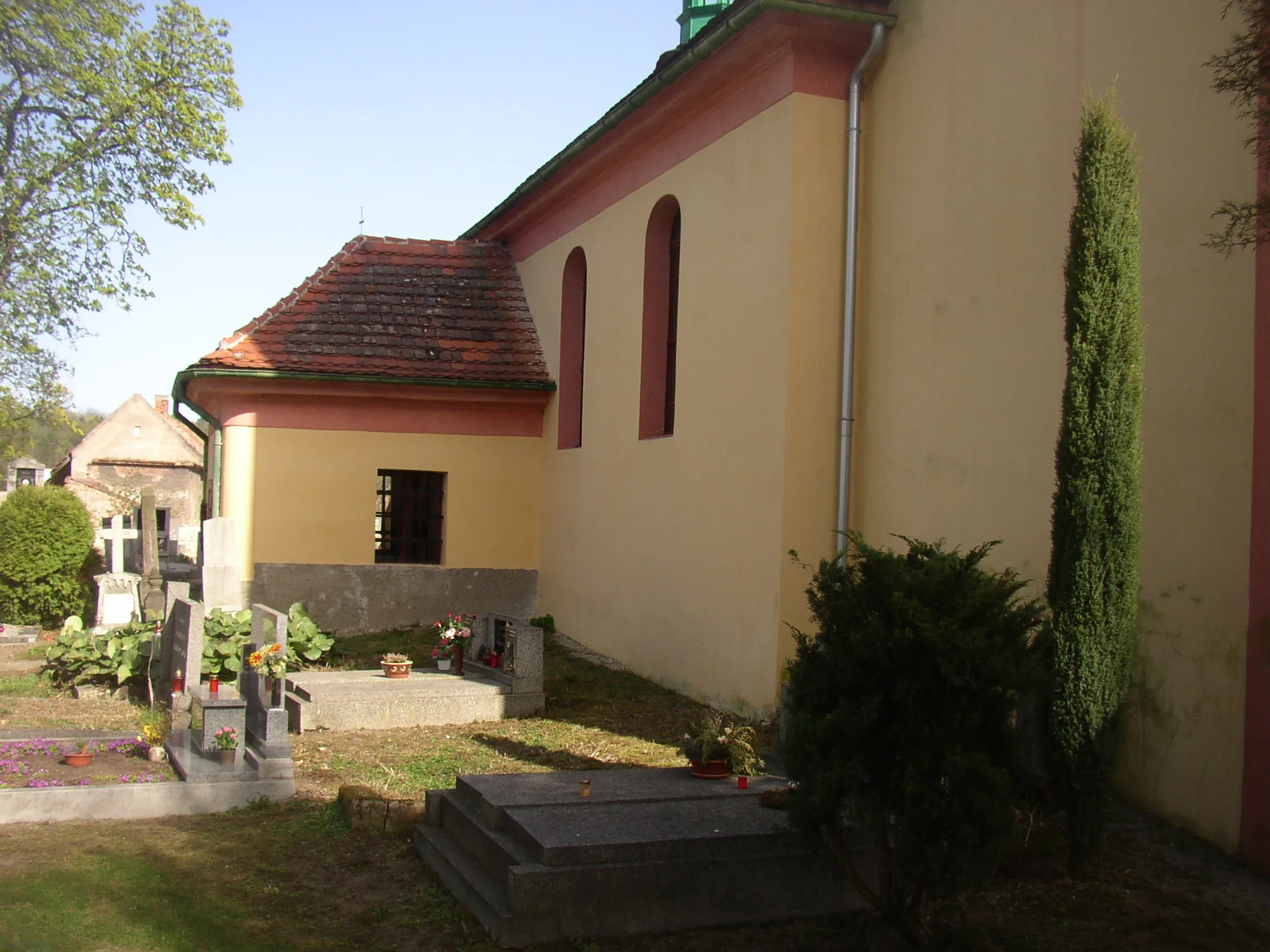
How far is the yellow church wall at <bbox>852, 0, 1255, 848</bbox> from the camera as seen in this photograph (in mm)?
6871

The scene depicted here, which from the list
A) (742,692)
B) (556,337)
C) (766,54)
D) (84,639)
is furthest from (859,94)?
(84,639)

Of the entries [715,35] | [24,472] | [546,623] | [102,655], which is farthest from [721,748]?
[24,472]

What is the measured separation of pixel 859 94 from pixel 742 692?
18.4ft

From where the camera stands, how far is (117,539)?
18.5 m

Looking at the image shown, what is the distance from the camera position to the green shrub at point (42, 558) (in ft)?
64.4

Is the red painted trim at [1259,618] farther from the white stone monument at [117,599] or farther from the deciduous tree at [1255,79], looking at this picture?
the white stone monument at [117,599]

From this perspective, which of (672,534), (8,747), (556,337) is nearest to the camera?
(8,747)

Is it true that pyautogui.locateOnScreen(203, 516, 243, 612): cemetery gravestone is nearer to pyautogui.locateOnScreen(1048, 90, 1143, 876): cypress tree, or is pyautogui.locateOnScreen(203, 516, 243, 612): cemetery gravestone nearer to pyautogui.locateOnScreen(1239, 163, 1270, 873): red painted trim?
pyautogui.locateOnScreen(1048, 90, 1143, 876): cypress tree

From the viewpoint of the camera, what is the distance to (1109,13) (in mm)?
7938

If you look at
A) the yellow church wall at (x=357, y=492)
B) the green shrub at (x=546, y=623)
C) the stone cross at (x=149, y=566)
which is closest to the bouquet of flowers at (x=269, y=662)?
the stone cross at (x=149, y=566)

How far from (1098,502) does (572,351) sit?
1100 centimetres

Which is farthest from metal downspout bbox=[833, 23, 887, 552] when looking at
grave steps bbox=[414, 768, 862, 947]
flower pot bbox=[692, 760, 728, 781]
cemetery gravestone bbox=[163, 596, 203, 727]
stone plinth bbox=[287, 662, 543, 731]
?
cemetery gravestone bbox=[163, 596, 203, 727]

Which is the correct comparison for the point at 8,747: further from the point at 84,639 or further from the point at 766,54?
the point at 766,54

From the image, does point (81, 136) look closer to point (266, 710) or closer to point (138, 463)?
point (266, 710)
